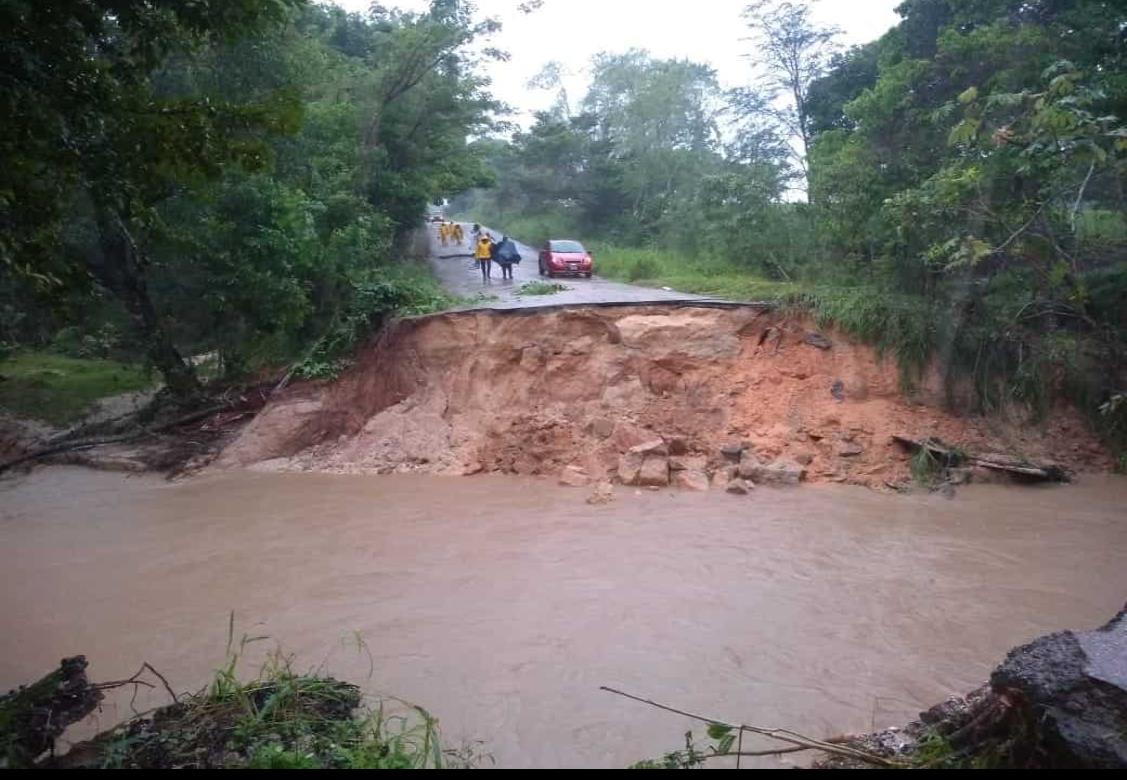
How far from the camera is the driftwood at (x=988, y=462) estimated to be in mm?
10836

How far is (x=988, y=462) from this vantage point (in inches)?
436

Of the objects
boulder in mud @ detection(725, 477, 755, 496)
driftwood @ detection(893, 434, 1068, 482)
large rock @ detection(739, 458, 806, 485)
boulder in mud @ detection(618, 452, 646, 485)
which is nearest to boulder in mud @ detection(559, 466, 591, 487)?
boulder in mud @ detection(618, 452, 646, 485)

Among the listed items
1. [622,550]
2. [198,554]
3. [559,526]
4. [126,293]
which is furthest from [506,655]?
[126,293]

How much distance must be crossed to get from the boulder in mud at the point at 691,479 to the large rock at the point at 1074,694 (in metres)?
8.12

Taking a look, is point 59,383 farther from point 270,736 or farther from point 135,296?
point 270,736

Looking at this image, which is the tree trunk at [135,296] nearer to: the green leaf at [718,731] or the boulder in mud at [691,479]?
the boulder in mud at [691,479]

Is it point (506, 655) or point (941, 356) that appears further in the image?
point (941, 356)

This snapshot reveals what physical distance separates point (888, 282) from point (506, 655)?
979cm

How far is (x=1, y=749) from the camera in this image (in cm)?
350

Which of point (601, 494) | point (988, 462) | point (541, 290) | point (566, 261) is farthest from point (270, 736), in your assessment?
point (566, 261)

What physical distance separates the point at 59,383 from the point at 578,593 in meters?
14.6

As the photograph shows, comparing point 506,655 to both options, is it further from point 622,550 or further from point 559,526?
point 559,526

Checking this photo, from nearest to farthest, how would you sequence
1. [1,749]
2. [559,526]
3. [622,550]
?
[1,749]
[622,550]
[559,526]

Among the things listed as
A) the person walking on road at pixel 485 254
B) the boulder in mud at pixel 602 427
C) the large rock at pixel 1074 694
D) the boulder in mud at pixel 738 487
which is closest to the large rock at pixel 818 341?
the boulder in mud at pixel 738 487
